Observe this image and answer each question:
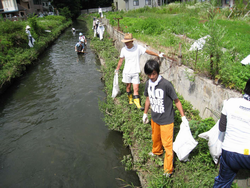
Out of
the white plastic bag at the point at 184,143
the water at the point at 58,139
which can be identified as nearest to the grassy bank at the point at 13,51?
the water at the point at 58,139

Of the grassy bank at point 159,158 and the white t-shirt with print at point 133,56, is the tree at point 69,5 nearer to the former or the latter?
the white t-shirt with print at point 133,56

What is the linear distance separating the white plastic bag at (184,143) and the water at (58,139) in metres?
1.30

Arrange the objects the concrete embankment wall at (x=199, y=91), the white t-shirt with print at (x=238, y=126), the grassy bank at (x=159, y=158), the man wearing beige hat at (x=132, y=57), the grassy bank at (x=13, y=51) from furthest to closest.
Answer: the grassy bank at (x=13, y=51), the man wearing beige hat at (x=132, y=57), the concrete embankment wall at (x=199, y=91), the grassy bank at (x=159, y=158), the white t-shirt with print at (x=238, y=126)

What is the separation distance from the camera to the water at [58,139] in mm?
4102

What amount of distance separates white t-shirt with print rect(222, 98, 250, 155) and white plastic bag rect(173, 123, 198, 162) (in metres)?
0.83

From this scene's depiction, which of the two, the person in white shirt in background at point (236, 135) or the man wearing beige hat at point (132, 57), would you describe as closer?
the person in white shirt in background at point (236, 135)

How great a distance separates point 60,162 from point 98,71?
6.94 metres

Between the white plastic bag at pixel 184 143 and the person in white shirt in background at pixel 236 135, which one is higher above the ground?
the person in white shirt in background at pixel 236 135

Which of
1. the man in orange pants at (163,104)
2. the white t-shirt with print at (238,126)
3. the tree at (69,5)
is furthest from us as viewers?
the tree at (69,5)

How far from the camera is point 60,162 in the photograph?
4508mm

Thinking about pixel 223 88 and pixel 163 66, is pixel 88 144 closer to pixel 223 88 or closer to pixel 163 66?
pixel 163 66

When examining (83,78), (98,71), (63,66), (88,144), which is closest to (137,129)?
(88,144)

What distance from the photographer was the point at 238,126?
2041 millimetres

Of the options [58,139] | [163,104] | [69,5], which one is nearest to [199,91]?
[163,104]
